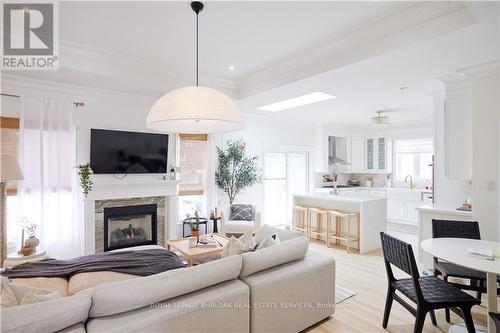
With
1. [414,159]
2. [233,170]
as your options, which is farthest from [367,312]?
[414,159]

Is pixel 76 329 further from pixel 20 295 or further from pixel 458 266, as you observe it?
pixel 458 266

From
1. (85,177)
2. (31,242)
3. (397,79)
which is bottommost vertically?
(31,242)

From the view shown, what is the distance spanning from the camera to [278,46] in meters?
3.25

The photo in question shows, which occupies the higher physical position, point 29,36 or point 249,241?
point 29,36

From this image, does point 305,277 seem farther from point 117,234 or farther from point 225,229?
point 117,234

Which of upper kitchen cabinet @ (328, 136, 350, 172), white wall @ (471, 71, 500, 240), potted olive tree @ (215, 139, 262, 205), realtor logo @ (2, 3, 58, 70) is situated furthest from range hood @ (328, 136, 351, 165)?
realtor logo @ (2, 3, 58, 70)

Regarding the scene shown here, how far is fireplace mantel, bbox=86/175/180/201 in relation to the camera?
160 inches

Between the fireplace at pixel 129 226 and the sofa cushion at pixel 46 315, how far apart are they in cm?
301

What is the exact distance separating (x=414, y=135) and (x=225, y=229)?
5.50 meters

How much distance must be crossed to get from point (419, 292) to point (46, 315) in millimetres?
2429

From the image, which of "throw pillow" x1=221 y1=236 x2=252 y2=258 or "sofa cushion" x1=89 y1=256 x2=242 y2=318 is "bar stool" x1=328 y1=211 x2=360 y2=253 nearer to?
"throw pillow" x1=221 y1=236 x2=252 y2=258

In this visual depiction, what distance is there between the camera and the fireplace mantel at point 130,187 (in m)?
4.07

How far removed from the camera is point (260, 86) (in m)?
4.21

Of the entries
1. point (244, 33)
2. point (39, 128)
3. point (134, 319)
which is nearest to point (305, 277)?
point (134, 319)
